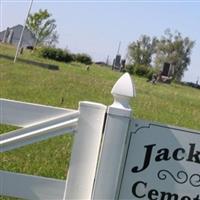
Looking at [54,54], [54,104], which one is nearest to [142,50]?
[54,54]

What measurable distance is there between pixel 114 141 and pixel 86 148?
21cm

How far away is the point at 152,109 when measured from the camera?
610 inches

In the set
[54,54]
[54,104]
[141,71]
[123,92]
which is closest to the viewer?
[123,92]

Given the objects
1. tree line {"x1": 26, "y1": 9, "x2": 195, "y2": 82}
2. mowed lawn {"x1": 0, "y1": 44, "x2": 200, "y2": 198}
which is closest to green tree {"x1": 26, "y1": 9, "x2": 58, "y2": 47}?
tree line {"x1": 26, "y1": 9, "x2": 195, "y2": 82}

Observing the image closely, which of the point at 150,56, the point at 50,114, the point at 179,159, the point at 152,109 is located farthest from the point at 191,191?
the point at 150,56

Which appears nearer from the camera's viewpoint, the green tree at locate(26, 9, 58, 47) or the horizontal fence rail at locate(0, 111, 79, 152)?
the horizontal fence rail at locate(0, 111, 79, 152)

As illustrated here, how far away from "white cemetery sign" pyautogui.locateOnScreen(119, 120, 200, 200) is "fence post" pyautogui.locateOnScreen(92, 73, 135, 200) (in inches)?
Answer: 2.4

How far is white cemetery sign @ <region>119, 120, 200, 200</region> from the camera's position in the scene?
152 inches

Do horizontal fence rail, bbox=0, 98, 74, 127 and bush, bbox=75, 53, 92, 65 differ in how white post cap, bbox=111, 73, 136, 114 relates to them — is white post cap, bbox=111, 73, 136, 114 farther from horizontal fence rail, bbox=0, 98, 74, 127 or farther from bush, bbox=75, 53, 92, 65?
bush, bbox=75, 53, 92, 65

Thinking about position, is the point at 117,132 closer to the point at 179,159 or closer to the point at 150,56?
the point at 179,159

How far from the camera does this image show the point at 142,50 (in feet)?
303

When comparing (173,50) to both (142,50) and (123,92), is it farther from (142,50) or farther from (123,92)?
(123,92)

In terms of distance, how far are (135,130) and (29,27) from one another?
3007 inches

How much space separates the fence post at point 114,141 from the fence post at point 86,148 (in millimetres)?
63
